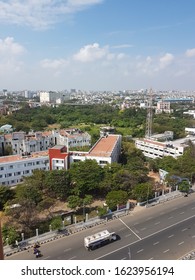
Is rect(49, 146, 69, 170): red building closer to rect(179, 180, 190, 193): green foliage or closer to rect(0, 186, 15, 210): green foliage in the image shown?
→ rect(0, 186, 15, 210): green foliage

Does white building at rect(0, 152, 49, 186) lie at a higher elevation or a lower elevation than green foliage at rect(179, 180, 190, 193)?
higher

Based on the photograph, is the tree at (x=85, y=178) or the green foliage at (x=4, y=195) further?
the tree at (x=85, y=178)

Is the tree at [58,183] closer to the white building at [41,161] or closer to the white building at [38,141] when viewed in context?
the white building at [41,161]

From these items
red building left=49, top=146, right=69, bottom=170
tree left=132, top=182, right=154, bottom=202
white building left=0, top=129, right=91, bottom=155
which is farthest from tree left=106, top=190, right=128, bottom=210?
white building left=0, top=129, right=91, bottom=155

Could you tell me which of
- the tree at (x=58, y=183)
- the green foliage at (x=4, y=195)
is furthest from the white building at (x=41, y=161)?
the tree at (x=58, y=183)

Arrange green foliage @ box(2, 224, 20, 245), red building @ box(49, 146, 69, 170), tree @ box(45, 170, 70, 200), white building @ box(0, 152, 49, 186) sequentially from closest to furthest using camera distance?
green foliage @ box(2, 224, 20, 245)
tree @ box(45, 170, 70, 200)
white building @ box(0, 152, 49, 186)
red building @ box(49, 146, 69, 170)

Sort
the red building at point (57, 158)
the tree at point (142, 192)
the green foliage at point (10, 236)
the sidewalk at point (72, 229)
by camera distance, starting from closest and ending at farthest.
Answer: the green foliage at point (10, 236) < the sidewalk at point (72, 229) < the tree at point (142, 192) < the red building at point (57, 158)
